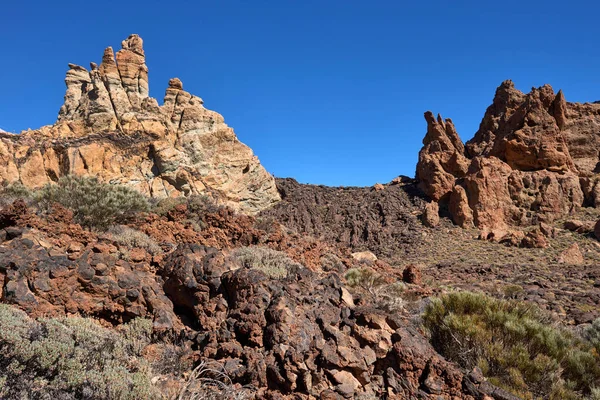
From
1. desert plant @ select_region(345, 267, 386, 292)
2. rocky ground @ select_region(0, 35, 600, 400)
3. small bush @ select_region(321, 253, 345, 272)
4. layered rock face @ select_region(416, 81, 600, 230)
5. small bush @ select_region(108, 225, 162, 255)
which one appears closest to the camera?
rocky ground @ select_region(0, 35, 600, 400)

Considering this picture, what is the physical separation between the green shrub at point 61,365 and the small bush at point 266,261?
2.70 meters

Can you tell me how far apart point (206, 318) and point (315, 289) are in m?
1.64

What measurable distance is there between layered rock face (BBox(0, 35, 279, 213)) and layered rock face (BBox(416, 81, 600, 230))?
1900 centimetres

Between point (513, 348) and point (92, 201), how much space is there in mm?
10646

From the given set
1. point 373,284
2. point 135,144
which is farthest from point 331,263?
point 135,144

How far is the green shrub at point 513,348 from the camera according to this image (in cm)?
434

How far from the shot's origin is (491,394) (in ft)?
12.0

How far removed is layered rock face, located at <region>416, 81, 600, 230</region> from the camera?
3212 cm

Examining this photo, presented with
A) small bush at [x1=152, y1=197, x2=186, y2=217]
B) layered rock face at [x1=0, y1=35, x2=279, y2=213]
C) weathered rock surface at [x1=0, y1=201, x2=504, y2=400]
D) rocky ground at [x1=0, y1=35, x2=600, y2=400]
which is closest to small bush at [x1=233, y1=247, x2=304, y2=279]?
rocky ground at [x1=0, y1=35, x2=600, y2=400]

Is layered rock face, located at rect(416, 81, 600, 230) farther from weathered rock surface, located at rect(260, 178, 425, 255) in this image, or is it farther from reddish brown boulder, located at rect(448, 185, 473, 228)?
weathered rock surface, located at rect(260, 178, 425, 255)

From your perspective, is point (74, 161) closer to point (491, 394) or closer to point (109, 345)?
point (109, 345)

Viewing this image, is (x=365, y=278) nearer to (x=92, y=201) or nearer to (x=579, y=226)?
(x=92, y=201)

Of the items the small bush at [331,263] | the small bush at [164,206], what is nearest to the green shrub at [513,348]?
the small bush at [331,263]

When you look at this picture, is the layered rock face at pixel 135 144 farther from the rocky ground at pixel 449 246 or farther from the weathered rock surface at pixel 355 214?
the rocky ground at pixel 449 246
